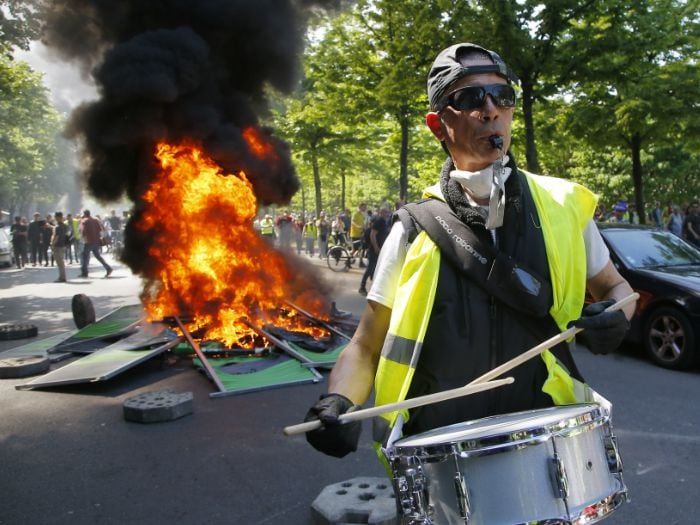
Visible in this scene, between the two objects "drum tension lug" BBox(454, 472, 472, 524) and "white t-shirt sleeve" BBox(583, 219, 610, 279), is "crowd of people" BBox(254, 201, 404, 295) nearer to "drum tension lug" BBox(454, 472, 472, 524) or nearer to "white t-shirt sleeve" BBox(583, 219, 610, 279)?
"white t-shirt sleeve" BBox(583, 219, 610, 279)

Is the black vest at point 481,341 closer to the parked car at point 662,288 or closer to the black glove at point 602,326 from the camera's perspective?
the black glove at point 602,326

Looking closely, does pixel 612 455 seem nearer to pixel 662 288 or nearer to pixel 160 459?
pixel 160 459

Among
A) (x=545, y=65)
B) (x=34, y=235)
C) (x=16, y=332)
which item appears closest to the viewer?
(x=16, y=332)

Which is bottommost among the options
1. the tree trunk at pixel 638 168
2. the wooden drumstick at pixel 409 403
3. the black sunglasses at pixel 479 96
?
the wooden drumstick at pixel 409 403

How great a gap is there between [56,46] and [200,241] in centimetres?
674

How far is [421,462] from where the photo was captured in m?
1.56

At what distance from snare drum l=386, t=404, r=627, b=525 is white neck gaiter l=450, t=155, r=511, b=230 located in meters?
0.58

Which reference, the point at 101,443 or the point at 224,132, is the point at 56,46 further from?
the point at 101,443

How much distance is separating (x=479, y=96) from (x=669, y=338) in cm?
624

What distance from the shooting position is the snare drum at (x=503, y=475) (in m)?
1.53

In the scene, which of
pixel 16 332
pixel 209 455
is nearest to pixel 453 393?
pixel 209 455

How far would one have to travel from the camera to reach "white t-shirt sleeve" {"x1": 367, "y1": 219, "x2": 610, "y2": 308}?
1864 mm

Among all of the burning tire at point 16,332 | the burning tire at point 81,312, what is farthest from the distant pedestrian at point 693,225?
the burning tire at point 16,332

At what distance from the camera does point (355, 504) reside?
3.49 metres
